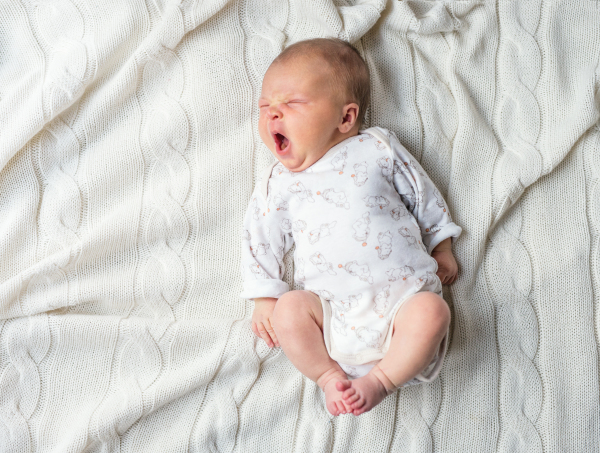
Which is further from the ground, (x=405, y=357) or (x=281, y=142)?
(x=281, y=142)

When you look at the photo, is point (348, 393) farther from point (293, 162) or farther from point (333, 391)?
point (293, 162)

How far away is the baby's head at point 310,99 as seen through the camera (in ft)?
4.02

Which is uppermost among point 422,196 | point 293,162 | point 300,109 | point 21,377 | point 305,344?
point 300,109

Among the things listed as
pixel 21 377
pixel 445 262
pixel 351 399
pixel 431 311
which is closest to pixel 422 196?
pixel 445 262

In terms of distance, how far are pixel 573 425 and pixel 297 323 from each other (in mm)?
732

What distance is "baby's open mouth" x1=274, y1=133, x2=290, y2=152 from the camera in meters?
1.28

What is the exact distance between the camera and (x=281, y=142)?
1293 mm

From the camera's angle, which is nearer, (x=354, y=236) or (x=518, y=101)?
(x=354, y=236)

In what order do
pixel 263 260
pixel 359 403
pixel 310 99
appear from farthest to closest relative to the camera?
pixel 263 260 < pixel 310 99 < pixel 359 403

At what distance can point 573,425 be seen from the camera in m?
1.31

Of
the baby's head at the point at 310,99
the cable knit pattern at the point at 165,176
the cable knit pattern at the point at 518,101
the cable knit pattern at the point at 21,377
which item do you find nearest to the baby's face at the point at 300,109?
the baby's head at the point at 310,99

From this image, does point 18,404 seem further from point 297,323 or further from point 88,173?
point 297,323

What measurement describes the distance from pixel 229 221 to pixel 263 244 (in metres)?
0.12

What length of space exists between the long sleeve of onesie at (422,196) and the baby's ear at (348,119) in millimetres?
113
